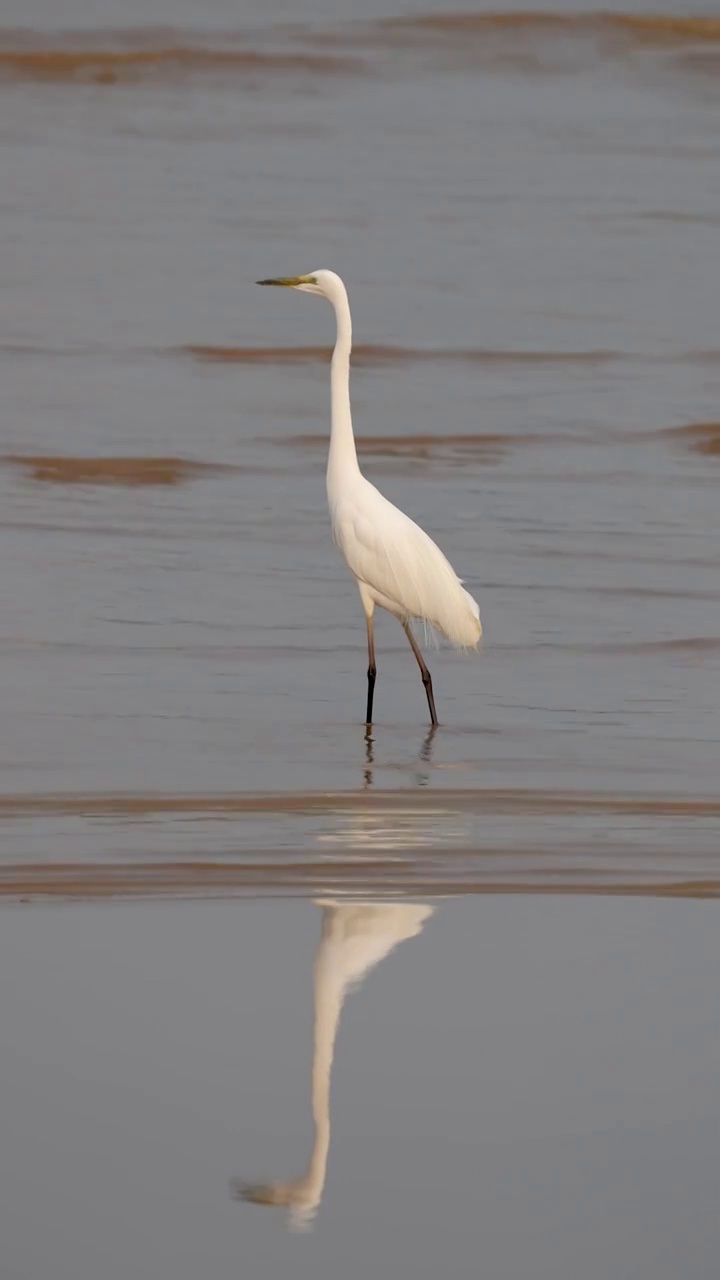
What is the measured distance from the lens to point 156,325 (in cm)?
1606

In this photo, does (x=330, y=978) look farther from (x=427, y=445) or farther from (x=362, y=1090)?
(x=427, y=445)

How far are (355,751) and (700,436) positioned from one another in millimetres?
6654

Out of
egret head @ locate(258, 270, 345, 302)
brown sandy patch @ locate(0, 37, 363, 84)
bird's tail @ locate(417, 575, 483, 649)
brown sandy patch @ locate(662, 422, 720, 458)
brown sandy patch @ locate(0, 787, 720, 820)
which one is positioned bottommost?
brown sandy patch @ locate(0, 37, 363, 84)

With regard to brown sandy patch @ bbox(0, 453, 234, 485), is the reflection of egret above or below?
above

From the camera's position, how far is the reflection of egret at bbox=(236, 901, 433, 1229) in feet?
11.8

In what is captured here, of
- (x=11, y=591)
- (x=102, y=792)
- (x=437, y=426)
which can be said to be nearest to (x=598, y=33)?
(x=437, y=426)

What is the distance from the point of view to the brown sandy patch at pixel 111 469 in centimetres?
1148

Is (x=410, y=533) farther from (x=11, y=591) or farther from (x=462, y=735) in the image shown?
(x=11, y=591)

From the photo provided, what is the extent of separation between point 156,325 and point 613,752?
9.75 meters

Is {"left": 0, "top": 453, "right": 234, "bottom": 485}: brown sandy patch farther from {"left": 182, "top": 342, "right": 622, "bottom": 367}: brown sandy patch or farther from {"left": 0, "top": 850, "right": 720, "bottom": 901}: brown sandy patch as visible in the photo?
{"left": 0, "top": 850, "right": 720, "bottom": 901}: brown sandy patch

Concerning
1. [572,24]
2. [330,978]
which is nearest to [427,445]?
[330,978]

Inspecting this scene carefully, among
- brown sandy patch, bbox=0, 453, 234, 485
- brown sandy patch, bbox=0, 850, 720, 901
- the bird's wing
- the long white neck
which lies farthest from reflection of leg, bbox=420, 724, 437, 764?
brown sandy patch, bbox=0, 453, 234, 485

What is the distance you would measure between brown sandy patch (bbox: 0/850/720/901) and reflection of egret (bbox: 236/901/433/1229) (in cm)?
17

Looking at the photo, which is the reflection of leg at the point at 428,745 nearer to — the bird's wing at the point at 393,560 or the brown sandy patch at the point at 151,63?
the bird's wing at the point at 393,560
